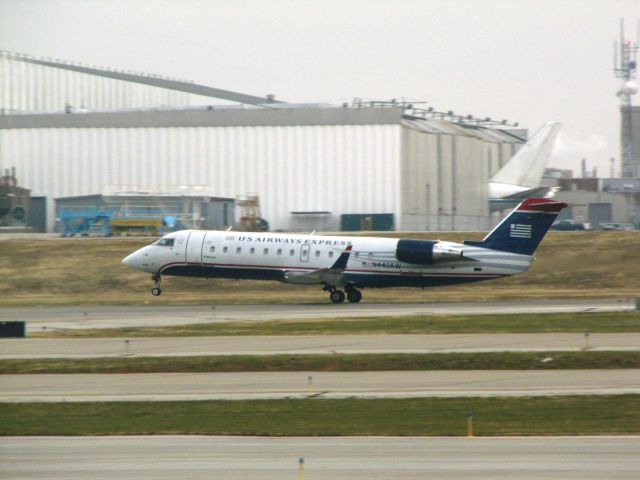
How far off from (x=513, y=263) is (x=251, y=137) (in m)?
44.1

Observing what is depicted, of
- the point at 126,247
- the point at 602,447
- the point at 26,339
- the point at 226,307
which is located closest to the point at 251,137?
the point at 126,247

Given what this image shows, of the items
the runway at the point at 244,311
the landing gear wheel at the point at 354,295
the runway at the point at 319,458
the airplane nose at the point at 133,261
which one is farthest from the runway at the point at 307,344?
the airplane nose at the point at 133,261

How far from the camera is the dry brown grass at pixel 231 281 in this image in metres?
54.6

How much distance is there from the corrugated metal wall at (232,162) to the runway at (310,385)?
189 feet

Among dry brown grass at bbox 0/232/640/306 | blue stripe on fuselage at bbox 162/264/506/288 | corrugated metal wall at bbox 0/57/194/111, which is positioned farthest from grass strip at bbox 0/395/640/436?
corrugated metal wall at bbox 0/57/194/111

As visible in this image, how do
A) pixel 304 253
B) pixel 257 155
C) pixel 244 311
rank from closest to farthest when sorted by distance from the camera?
pixel 244 311, pixel 304 253, pixel 257 155

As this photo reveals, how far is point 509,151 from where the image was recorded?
11844 centimetres

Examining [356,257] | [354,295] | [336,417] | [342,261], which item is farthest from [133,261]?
[336,417]

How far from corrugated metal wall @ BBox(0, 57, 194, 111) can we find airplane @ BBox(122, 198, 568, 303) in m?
49.2

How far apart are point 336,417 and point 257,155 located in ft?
222

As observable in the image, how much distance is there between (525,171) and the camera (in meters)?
94.4

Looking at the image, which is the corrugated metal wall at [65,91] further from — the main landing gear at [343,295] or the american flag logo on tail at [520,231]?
the american flag logo on tail at [520,231]

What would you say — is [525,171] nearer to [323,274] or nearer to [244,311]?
[323,274]

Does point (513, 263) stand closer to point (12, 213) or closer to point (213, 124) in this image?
point (213, 124)
